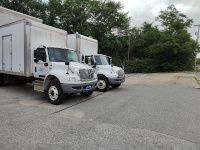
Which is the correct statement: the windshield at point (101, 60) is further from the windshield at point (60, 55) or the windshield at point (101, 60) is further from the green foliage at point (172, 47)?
the green foliage at point (172, 47)

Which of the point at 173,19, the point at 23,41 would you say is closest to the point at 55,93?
the point at 23,41

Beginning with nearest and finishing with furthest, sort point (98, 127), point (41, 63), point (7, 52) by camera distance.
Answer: point (98, 127)
point (41, 63)
point (7, 52)

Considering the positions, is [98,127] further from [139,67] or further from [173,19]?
[173,19]

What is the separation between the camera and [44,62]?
21.1ft

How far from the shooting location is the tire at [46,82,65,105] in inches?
230

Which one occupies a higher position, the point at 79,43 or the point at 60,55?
the point at 79,43

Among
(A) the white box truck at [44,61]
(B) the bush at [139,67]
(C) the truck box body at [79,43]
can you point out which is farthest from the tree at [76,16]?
(A) the white box truck at [44,61]

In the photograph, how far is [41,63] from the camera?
6547 mm

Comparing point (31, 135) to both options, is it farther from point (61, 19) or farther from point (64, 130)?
point (61, 19)

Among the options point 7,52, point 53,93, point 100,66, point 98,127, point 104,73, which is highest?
point 7,52

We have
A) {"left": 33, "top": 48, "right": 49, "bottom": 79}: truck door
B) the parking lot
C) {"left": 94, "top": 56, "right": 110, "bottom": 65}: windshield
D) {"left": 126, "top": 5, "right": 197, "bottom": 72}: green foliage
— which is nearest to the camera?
the parking lot

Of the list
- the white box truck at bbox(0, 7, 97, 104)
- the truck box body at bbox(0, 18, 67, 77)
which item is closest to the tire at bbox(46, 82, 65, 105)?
the white box truck at bbox(0, 7, 97, 104)

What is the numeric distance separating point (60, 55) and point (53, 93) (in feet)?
5.78

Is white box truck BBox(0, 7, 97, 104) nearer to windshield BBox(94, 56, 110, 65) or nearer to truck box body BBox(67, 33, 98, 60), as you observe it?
truck box body BBox(67, 33, 98, 60)
